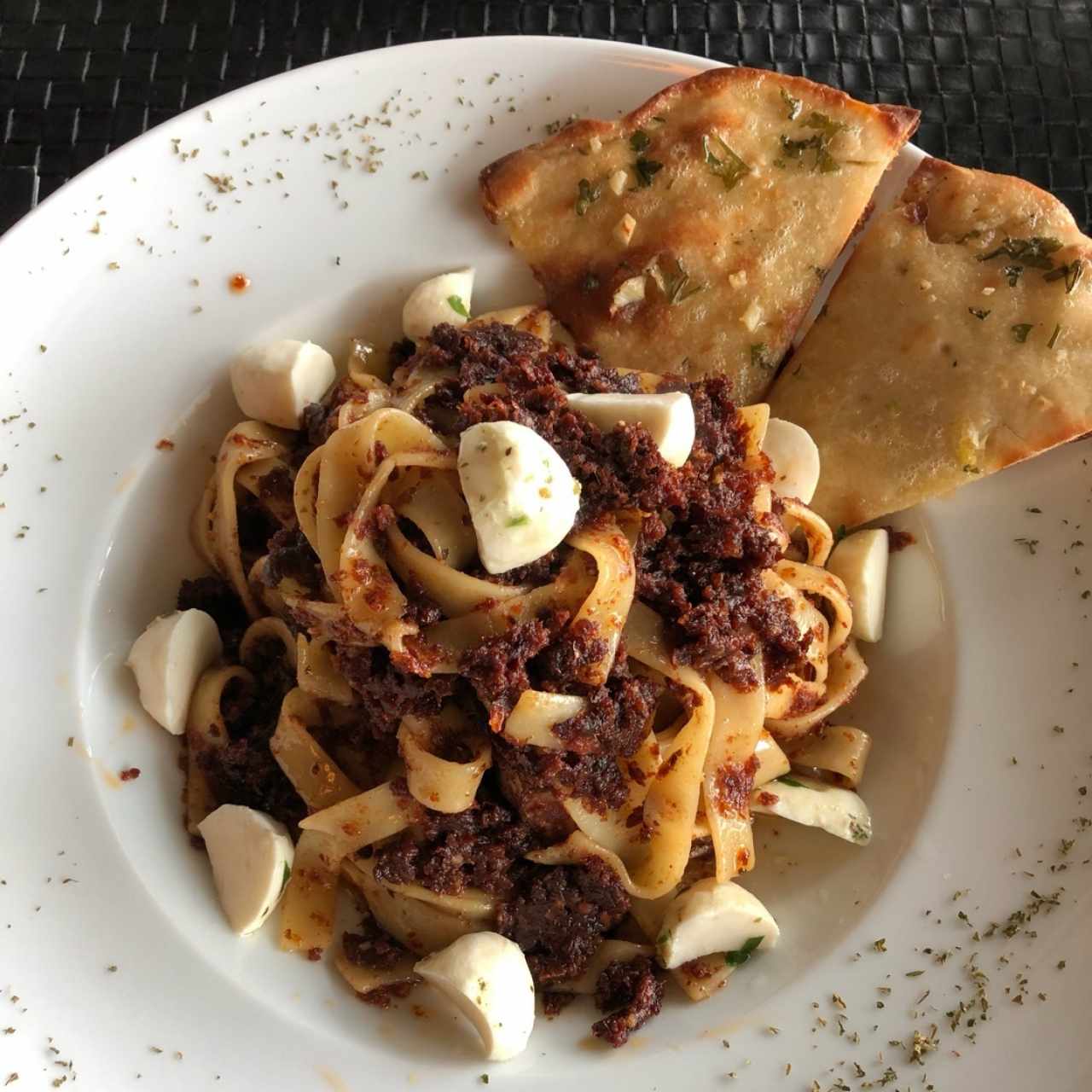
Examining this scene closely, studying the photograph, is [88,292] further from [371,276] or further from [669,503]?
[669,503]

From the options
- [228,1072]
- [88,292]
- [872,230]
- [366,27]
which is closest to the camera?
[228,1072]

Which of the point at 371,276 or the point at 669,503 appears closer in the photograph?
the point at 669,503

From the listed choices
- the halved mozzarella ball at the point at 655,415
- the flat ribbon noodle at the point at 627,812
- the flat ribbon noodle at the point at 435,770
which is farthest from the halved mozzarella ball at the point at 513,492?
the flat ribbon noodle at the point at 627,812

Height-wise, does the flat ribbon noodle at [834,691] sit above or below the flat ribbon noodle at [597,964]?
above

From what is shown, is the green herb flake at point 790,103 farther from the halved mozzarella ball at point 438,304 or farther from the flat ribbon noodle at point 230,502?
the flat ribbon noodle at point 230,502

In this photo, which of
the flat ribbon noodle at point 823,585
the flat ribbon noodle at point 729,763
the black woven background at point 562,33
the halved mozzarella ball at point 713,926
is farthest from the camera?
the black woven background at point 562,33

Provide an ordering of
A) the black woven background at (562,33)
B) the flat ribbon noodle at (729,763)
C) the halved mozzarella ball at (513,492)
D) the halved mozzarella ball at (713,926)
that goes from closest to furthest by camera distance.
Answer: the halved mozzarella ball at (513,492) → the halved mozzarella ball at (713,926) → the flat ribbon noodle at (729,763) → the black woven background at (562,33)

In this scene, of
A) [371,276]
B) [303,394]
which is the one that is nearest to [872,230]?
[371,276]
